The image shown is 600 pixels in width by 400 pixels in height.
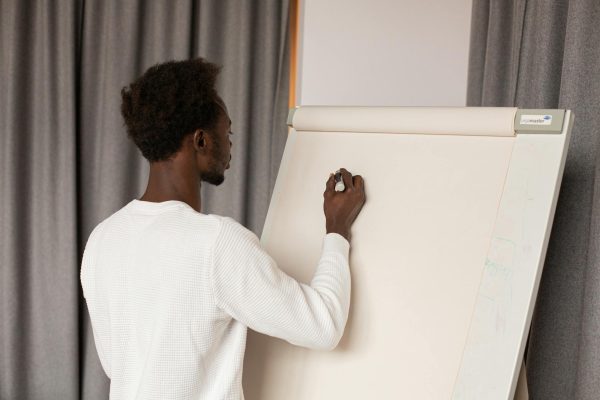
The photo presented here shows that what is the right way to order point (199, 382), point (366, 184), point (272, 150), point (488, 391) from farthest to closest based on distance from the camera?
point (272, 150) < point (366, 184) < point (199, 382) < point (488, 391)

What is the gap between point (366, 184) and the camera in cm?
153

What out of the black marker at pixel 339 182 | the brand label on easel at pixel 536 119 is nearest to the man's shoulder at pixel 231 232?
the black marker at pixel 339 182

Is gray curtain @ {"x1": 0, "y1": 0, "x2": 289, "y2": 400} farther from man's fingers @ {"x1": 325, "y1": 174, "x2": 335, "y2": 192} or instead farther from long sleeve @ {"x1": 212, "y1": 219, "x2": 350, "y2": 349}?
long sleeve @ {"x1": 212, "y1": 219, "x2": 350, "y2": 349}

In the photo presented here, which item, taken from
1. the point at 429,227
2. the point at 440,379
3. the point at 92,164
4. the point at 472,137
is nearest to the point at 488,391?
the point at 440,379

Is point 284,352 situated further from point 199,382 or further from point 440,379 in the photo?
point 440,379

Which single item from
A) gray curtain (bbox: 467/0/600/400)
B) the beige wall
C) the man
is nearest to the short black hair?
the man

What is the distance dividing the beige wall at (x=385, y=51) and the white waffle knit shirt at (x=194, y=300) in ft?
3.28

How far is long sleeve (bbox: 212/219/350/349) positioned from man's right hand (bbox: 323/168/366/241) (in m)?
0.18

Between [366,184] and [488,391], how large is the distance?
1.62ft

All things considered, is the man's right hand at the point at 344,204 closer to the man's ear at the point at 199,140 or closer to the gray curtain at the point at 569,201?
the man's ear at the point at 199,140

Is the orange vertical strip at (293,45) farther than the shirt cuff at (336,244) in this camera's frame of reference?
Yes

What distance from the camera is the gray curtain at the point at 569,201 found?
1360 millimetres

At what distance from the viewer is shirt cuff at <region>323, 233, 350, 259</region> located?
4.70ft

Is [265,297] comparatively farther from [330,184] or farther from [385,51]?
[385,51]
